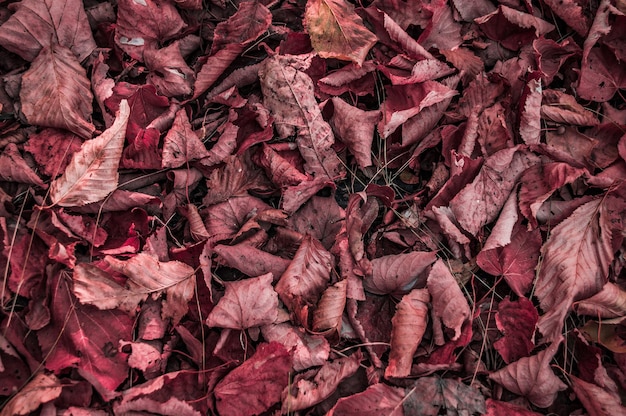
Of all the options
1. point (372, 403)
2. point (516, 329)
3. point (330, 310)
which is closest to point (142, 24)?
point (330, 310)

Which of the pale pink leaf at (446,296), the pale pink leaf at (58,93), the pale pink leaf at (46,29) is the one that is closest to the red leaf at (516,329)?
the pale pink leaf at (446,296)

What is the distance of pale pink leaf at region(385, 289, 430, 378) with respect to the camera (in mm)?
1779

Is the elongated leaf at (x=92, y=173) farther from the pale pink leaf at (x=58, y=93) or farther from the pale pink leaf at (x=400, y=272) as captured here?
the pale pink leaf at (x=400, y=272)

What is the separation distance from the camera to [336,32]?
219cm

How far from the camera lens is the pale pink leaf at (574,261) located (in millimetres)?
1893

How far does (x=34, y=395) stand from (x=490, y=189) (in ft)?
5.89

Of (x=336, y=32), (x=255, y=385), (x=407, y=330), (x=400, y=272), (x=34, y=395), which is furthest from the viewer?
(x=336, y=32)

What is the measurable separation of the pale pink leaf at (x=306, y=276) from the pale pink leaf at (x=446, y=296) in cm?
39

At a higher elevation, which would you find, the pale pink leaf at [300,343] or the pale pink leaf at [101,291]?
the pale pink leaf at [101,291]

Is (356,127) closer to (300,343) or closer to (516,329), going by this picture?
(300,343)

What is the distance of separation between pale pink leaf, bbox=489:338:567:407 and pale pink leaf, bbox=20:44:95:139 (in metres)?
1.82

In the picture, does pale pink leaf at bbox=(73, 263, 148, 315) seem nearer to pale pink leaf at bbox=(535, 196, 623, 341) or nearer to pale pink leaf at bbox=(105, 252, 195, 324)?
pale pink leaf at bbox=(105, 252, 195, 324)

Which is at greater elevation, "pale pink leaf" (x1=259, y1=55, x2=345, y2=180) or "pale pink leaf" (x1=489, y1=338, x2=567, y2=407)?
"pale pink leaf" (x1=259, y1=55, x2=345, y2=180)

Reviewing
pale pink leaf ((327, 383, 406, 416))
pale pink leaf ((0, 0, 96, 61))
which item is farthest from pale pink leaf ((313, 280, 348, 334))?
pale pink leaf ((0, 0, 96, 61))
